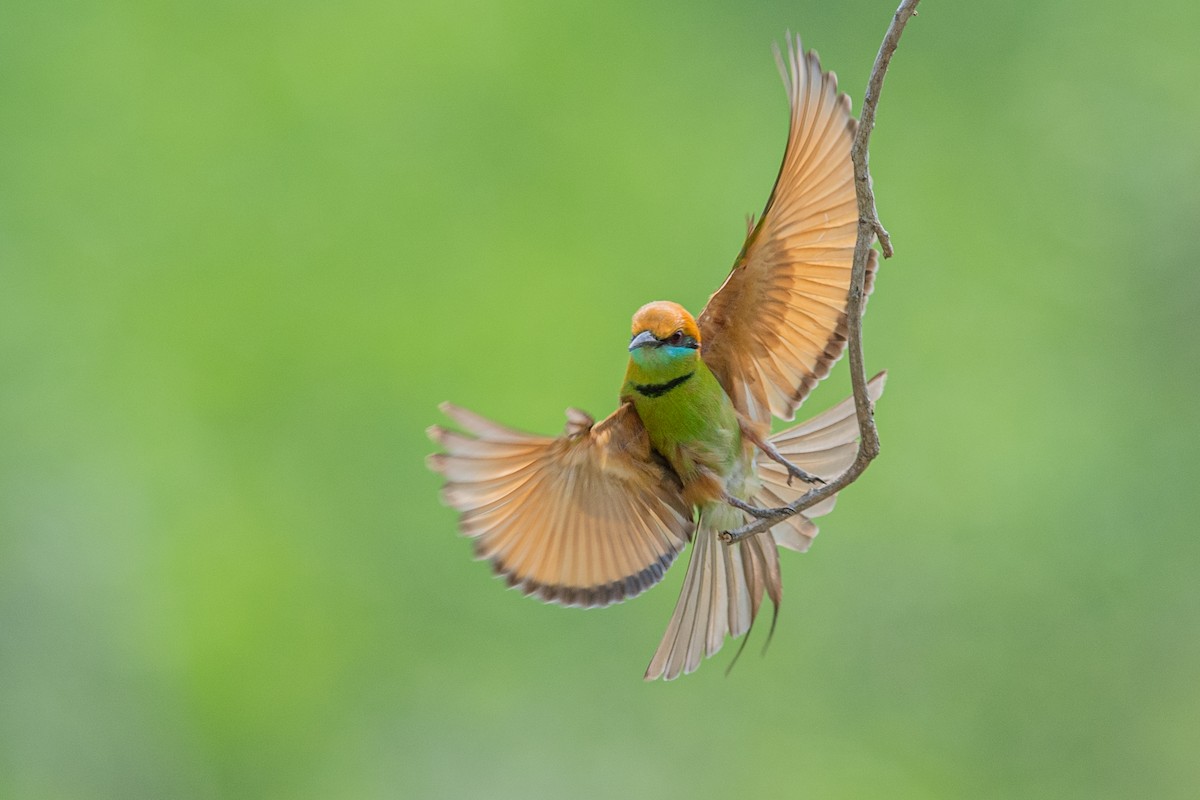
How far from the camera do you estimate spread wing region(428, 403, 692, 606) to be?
188cm

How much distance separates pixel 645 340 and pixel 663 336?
0.02 m

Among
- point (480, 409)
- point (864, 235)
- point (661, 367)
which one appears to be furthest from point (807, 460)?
point (480, 409)

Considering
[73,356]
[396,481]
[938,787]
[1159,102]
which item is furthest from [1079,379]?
[73,356]

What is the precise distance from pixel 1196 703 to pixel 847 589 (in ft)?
3.54

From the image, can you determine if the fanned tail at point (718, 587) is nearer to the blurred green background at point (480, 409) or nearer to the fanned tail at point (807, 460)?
the fanned tail at point (807, 460)

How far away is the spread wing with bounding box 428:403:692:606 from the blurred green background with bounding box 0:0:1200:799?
1.81m

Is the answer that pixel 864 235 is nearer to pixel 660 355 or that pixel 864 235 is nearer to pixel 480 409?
pixel 660 355

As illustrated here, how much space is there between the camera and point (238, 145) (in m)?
4.09

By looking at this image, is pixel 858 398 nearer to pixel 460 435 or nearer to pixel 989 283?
pixel 460 435

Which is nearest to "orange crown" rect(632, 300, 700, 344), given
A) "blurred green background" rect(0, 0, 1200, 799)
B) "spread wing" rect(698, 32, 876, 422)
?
"spread wing" rect(698, 32, 876, 422)

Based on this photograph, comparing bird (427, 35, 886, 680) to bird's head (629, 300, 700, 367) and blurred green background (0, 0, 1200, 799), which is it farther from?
blurred green background (0, 0, 1200, 799)


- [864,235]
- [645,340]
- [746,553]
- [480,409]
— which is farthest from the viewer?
[480,409]

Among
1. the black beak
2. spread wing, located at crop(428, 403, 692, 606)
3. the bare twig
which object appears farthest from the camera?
spread wing, located at crop(428, 403, 692, 606)

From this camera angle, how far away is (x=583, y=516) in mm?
1946
